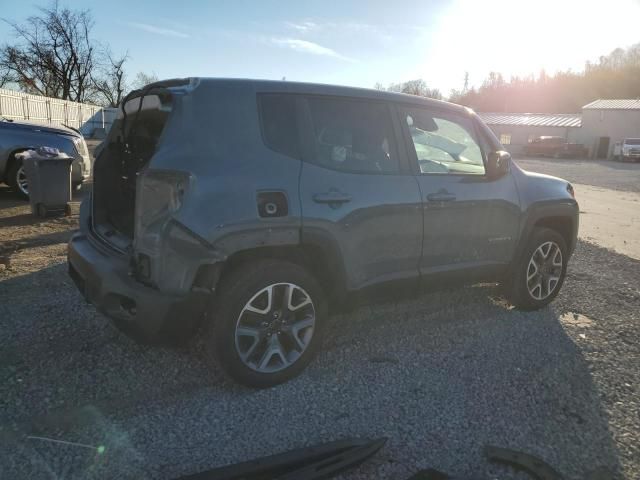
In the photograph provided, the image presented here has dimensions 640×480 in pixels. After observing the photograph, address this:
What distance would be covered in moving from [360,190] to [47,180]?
6.08 m

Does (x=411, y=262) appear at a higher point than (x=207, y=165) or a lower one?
lower

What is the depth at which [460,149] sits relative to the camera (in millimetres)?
4172

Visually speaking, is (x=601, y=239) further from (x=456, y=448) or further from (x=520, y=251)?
(x=456, y=448)

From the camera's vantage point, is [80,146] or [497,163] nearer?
[497,163]

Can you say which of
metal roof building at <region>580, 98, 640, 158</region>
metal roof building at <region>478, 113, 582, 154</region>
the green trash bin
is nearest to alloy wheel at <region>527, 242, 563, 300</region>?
the green trash bin

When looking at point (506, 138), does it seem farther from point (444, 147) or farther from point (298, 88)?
point (298, 88)

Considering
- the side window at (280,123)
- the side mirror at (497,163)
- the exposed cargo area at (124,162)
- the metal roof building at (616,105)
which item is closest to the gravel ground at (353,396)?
the exposed cargo area at (124,162)

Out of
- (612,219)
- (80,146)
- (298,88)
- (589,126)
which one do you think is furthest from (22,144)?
(589,126)

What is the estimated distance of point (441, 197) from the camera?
3.76 m

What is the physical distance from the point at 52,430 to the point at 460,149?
3404 mm

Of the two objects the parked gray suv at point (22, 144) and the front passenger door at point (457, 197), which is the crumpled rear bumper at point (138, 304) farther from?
the parked gray suv at point (22, 144)

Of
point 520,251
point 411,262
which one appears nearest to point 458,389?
point 411,262

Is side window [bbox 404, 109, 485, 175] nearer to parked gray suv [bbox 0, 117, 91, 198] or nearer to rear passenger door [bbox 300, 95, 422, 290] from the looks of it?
rear passenger door [bbox 300, 95, 422, 290]

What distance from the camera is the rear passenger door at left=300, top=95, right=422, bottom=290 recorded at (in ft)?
10.5
